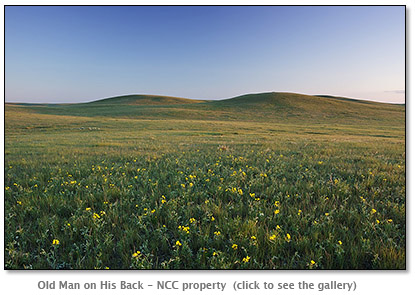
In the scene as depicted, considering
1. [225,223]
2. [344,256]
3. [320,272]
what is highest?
[225,223]

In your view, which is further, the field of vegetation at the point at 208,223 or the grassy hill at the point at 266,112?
the grassy hill at the point at 266,112

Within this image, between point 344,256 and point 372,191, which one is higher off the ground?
point 372,191

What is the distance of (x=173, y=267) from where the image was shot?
2.33 meters

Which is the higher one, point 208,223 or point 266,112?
point 266,112

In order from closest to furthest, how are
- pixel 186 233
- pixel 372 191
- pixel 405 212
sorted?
pixel 186 233 < pixel 405 212 < pixel 372 191

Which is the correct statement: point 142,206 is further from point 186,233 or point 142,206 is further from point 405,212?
point 405,212

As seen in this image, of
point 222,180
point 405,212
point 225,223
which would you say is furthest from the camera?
point 222,180

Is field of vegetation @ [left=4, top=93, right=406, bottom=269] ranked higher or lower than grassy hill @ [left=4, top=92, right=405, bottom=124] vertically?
lower

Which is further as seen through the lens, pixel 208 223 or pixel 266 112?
pixel 266 112

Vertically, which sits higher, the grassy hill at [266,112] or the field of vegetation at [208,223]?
the grassy hill at [266,112]

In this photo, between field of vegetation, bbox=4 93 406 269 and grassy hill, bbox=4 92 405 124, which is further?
grassy hill, bbox=4 92 405 124
